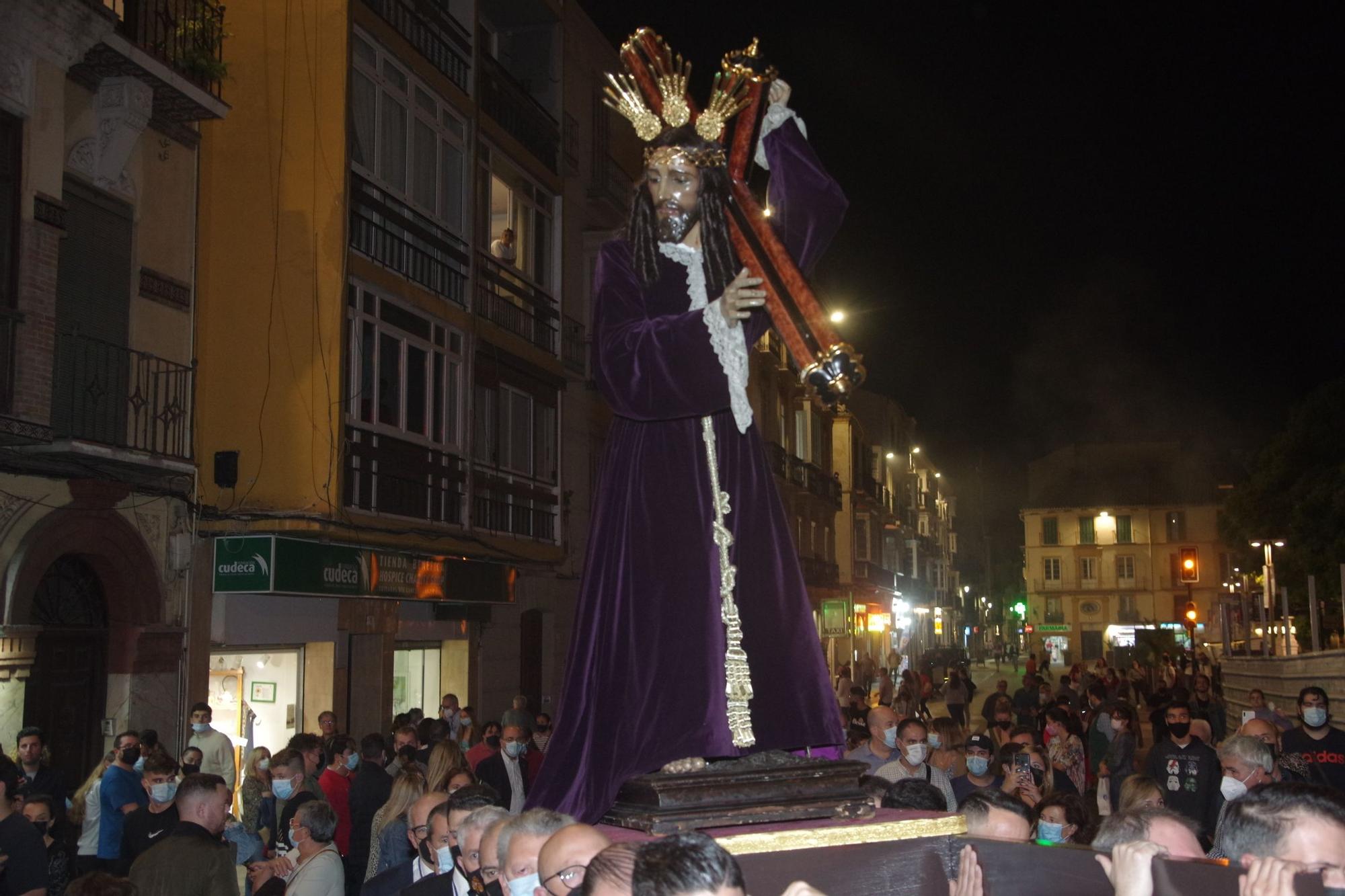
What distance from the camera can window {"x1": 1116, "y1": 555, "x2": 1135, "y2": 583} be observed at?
8206 cm

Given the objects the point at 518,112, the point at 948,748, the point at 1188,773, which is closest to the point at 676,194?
the point at 1188,773

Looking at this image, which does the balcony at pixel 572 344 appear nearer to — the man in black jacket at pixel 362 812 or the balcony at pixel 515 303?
the balcony at pixel 515 303

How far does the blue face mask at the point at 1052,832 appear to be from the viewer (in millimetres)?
7008

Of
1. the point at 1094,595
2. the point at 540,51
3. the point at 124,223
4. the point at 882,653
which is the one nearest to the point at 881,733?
the point at 124,223

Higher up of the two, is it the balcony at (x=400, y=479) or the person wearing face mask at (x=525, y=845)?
the balcony at (x=400, y=479)

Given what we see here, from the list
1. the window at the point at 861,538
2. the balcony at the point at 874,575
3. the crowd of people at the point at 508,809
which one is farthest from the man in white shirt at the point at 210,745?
the window at the point at 861,538

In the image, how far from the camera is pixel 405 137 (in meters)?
18.9

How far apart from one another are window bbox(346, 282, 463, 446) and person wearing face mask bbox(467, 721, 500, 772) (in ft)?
18.4

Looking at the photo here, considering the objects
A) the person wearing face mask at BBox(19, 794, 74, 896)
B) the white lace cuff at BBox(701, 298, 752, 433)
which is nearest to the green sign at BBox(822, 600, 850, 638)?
the person wearing face mask at BBox(19, 794, 74, 896)

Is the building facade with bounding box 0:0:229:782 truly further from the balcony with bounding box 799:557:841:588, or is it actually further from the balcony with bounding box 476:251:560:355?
the balcony with bounding box 799:557:841:588

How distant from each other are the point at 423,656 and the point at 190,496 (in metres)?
6.51

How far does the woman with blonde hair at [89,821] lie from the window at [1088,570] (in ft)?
257

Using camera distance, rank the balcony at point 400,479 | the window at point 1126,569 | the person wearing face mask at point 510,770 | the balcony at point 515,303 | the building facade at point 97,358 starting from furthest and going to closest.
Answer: the window at point 1126,569 < the balcony at point 515,303 < the balcony at point 400,479 < the building facade at point 97,358 < the person wearing face mask at point 510,770

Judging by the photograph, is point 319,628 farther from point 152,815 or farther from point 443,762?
point 152,815
